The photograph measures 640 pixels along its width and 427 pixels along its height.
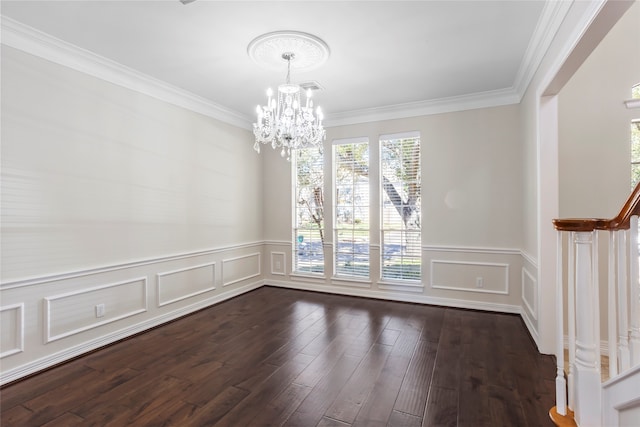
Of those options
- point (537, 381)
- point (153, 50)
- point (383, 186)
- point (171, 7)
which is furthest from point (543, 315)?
point (153, 50)

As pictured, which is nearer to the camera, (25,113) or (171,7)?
(171,7)

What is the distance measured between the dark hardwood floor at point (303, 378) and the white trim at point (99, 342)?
8 cm

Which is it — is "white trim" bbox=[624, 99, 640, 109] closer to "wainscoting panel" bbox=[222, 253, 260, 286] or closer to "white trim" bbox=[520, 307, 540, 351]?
"white trim" bbox=[520, 307, 540, 351]

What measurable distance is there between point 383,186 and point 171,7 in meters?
3.41

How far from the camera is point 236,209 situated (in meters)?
5.03

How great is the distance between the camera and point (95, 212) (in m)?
3.13

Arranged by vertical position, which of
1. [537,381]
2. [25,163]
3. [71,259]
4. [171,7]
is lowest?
[537,381]

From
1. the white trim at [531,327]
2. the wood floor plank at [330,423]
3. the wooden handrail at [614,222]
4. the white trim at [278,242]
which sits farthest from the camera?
the white trim at [278,242]

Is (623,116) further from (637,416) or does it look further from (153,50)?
(153,50)

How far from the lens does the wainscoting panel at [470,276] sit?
4.15 metres

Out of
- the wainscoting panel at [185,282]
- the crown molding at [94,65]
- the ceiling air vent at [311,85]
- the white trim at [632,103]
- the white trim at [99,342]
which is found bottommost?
the white trim at [99,342]

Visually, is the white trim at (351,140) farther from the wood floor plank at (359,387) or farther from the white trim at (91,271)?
the wood floor plank at (359,387)

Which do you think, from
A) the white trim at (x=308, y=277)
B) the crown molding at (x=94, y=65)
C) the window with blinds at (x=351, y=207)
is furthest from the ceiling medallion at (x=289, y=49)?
the white trim at (x=308, y=277)

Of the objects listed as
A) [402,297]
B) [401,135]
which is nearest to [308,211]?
[401,135]
